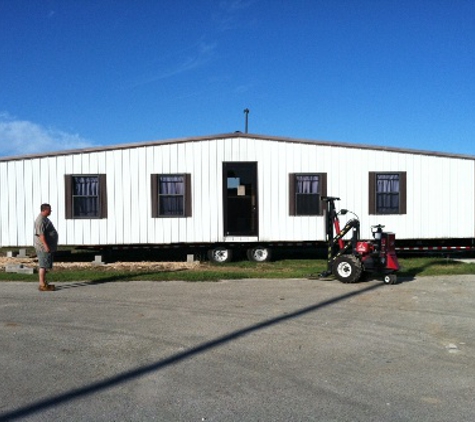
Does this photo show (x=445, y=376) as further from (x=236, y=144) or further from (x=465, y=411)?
(x=236, y=144)

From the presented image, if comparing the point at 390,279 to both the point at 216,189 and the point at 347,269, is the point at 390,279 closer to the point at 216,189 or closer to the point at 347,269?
the point at 347,269

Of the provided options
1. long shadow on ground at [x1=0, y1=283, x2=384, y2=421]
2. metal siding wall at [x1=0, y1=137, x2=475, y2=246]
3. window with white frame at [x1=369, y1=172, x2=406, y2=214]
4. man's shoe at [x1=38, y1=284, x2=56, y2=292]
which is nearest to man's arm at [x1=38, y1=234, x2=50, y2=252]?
man's shoe at [x1=38, y1=284, x2=56, y2=292]

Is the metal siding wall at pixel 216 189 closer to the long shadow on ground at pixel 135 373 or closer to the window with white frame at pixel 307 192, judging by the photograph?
the window with white frame at pixel 307 192

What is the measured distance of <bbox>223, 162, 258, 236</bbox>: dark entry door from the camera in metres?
13.6

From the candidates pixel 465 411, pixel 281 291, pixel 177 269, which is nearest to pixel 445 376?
pixel 465 411

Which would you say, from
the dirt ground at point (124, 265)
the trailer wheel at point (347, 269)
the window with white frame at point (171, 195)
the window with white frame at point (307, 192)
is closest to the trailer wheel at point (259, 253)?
the window with white frame at point (307, 192)

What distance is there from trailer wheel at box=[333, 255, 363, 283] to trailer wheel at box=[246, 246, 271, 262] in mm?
4048

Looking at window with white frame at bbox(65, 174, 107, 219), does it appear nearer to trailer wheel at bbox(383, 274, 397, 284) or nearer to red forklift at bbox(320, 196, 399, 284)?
red forklift at bbox(320, 196, 399, 284)

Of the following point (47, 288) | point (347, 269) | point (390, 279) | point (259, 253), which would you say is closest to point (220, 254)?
point (259, 253)

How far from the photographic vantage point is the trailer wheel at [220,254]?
13.7 metres

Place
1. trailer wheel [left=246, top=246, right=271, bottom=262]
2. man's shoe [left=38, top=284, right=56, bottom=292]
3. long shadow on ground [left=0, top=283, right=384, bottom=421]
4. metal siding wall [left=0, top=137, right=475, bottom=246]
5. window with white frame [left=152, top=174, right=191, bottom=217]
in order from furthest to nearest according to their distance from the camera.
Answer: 1. trailer wheel [left=246, top=246, right=271, bottom=262]
2. window with white frame [left=152, top=174, right=191, bottom=217]
3. metal siding wall [left=0, top=137, right=475, bottom=246]
4. man's shoe [left=38, top=284, right=56, bottom=292]
5. long shadow on ground [left=0, top=283, right=384, bottom=421]

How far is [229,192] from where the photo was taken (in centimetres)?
1367

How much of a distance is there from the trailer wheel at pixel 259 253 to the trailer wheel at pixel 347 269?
4.05 meters

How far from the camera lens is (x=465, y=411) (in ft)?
12.4
